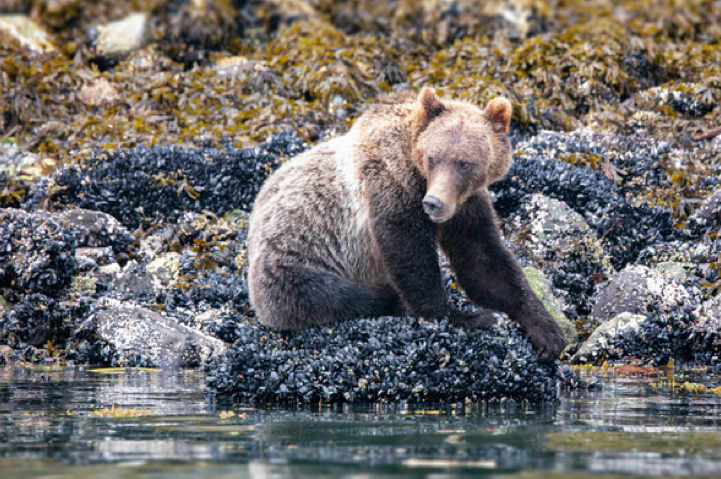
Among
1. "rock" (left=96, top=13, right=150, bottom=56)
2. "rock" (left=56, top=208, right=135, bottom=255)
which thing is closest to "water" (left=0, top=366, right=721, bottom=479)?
"rock" (left=56, top=208, right=135, bottom=255)

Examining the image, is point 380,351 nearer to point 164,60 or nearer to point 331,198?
point 331,198

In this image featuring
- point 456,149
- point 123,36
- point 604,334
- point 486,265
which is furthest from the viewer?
point 123,36

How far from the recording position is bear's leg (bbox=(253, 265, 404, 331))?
18.3 feet

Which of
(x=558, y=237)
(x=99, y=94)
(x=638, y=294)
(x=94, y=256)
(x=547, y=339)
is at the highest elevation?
(x=99, y=94)

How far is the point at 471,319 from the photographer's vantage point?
5.50 m

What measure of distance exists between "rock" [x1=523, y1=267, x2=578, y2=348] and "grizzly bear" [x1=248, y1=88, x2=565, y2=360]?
1.59 meters

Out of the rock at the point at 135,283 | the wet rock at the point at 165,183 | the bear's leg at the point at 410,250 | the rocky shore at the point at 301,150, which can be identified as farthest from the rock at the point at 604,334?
the wet rock at the point at 165,183

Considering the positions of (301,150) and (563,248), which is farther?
(301,150)

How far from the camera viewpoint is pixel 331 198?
6121 millimetres

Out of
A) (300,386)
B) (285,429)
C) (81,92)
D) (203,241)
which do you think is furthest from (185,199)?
(285,429)

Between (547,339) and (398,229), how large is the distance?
1.30m

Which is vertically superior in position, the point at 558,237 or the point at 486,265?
the point at 558,237

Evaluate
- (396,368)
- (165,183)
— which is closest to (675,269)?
(396,368)

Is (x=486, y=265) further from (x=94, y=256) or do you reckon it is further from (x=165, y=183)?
(x=165, y=183)
